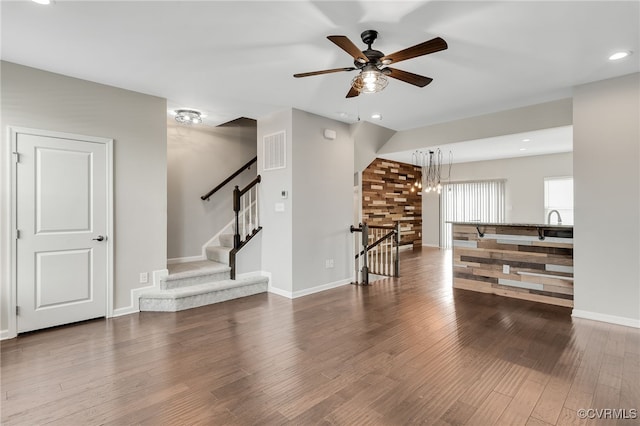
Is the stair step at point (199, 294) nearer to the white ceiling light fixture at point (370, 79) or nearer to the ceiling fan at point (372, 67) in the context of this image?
the ceiling fan at point (372, 67)

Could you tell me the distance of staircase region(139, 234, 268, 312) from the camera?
4.14 metres

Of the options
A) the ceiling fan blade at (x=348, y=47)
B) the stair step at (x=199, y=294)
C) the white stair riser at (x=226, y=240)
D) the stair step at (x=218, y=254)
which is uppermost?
the ceiling fan blade at (x=348, y=47)

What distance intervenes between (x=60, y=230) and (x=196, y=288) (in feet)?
5.58

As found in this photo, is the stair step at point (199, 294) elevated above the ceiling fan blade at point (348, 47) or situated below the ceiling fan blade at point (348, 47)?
below

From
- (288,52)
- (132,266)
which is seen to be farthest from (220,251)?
(288,52)

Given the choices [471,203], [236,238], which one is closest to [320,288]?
[236,238]

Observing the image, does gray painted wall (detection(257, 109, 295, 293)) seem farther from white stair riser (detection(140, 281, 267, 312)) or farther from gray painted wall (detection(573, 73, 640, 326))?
gray painted wall (detection(573, 73, 640, 326))

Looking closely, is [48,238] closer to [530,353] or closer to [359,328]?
[359,328]

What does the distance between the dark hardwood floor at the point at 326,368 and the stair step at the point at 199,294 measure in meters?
0.16

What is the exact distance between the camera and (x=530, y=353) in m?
2.88

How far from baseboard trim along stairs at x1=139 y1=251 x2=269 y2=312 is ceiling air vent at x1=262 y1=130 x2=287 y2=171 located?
1761 mm

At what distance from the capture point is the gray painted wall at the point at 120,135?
129 inches

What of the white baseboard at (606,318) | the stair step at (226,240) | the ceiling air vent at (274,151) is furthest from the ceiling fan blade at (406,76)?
the stair step at (226,240)

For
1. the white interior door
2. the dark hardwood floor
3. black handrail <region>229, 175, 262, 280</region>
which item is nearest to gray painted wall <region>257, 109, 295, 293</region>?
black handrail <region>229, 175, 262, 280</region>
